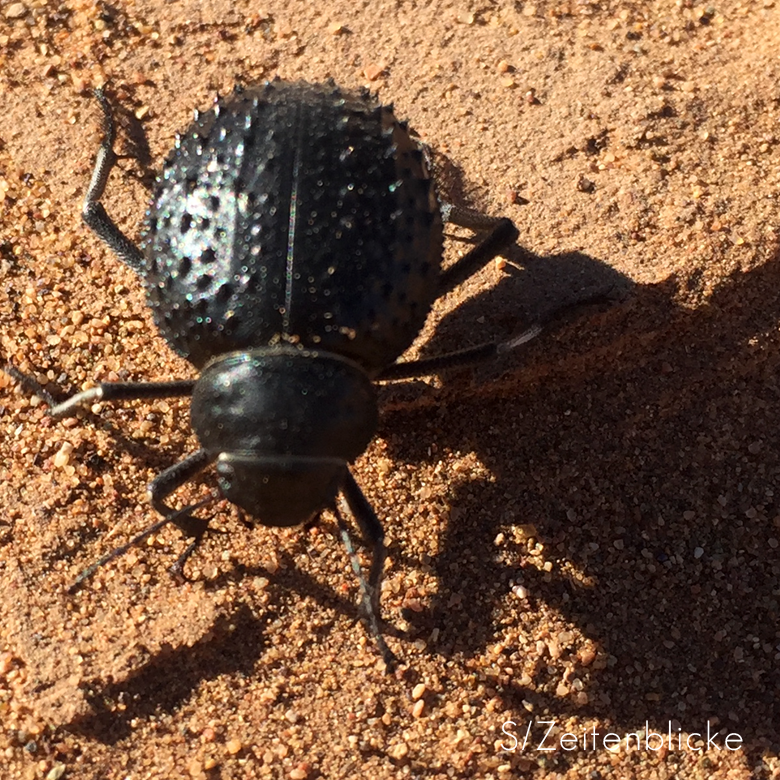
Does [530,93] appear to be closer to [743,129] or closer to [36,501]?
[743,129]

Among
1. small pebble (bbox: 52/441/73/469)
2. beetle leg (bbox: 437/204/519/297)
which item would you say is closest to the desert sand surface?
small pebble (bbox: 52/441/73/469)

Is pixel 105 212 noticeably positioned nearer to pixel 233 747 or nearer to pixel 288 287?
pixel 288 287

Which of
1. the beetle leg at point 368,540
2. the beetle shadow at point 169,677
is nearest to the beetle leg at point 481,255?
the beetle leg at point 368,540

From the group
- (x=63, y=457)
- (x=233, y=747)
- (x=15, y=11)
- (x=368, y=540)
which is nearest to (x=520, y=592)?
(x=368, y=540)

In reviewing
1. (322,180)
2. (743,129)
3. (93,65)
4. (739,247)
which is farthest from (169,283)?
(743,129)

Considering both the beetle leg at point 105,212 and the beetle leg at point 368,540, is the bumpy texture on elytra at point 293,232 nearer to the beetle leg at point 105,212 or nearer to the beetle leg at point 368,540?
the beetle leg at point 105,212

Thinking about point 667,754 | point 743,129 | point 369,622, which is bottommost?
point 667,754

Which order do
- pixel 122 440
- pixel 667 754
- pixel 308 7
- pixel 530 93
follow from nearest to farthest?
pixel 667 754, pixel 122 440, pixel 530 93, pixel 308 7
